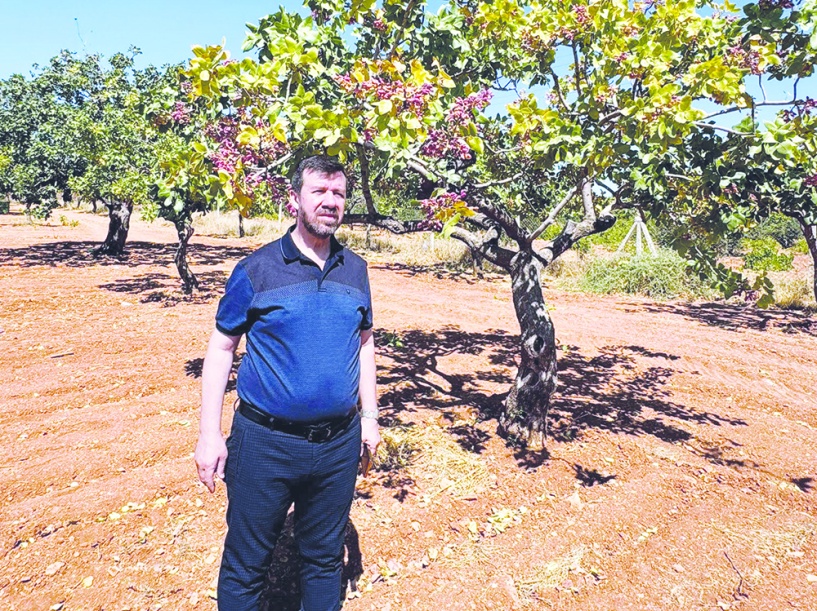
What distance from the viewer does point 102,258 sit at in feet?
53.1

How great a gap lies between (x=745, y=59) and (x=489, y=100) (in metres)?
1.84

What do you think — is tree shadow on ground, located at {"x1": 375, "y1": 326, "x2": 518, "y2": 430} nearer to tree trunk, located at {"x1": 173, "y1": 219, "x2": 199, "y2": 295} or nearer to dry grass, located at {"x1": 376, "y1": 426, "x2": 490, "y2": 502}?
dry grass, located at {"x1": 376, "y1": 426, "x2": 490, "y2": 502}

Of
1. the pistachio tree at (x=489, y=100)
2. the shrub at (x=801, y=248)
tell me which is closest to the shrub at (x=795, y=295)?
the pistachio tree at (x=489, y=100)

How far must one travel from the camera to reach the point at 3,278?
39.8 ft

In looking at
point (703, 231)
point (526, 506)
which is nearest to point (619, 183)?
point (703, 231)

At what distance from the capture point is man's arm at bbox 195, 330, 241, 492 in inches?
89.2

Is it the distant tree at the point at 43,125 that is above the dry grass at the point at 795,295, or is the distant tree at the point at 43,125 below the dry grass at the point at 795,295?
above

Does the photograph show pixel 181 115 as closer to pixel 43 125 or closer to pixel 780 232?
pixel 43 125

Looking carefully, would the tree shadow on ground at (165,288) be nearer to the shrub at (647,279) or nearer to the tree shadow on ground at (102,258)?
the tree shadow on ground at (102,258)

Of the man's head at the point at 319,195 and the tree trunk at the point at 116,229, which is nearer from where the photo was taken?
the man's head at the point at 319,195

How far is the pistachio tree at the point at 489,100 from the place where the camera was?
288 centimetres

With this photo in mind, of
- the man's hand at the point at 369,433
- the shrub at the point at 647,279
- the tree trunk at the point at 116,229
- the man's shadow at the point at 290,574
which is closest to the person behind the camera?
the man's hand at the point at 369,433

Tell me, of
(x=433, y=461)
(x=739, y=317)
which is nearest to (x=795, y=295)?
(x=739, y=317)

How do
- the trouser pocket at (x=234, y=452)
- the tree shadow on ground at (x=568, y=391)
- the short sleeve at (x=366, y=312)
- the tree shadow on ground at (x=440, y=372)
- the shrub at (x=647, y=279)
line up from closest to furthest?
the trouser pocket at (x=234, y=452) < the short sleeve at (x=366, y=312) < the tree shadow on ground at (x=568, y=391) < the tree shadow on ground at (x=440, y=372) < the shrub at (x=647, y=279)
